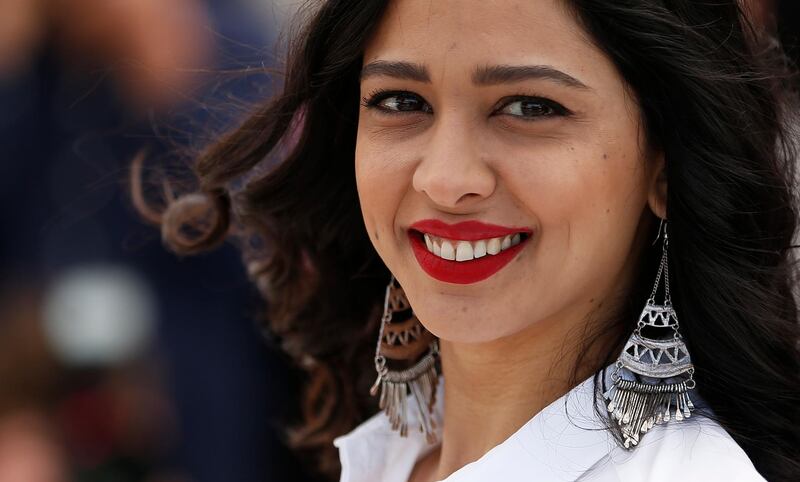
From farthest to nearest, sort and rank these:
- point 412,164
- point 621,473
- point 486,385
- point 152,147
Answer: point 152,147
point 486,385
point 412,164
point 621,473

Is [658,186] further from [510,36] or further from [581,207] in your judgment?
[510,36]

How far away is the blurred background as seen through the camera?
385cm

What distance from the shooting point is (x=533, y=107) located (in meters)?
2.17

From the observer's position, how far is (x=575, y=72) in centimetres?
212

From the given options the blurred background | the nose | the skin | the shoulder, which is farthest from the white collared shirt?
the blurred background

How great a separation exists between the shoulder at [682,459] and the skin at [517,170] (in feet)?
0.87

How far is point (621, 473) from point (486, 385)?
448 millimetres

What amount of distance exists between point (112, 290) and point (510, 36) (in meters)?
2.17

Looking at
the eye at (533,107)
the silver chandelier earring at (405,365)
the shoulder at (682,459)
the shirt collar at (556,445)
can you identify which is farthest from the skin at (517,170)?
the silver chandelier earring at (405,365)

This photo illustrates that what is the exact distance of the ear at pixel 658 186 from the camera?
2.27 meters

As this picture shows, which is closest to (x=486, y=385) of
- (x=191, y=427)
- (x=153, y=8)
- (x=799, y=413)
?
(x=799, y=413)

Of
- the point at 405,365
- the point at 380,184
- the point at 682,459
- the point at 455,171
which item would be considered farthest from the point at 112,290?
the point at 682,459

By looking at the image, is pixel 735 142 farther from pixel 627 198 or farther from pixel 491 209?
pixel 491 209

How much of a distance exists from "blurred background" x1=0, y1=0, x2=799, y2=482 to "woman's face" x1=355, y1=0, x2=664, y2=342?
1611 mm
